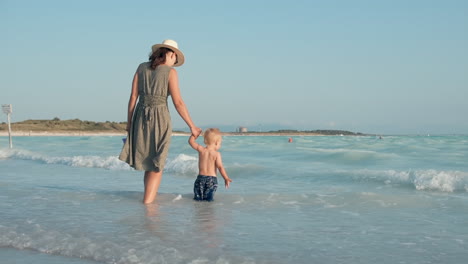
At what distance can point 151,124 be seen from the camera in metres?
5.22

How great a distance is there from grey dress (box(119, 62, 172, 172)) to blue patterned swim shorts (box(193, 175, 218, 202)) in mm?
639

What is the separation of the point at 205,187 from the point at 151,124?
3.40 feet

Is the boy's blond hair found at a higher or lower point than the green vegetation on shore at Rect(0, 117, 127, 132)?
higher

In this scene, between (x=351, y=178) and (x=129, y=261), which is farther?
(x=351, y=178)

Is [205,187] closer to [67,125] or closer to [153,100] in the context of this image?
[153,100]

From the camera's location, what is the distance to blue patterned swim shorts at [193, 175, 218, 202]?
564 cm

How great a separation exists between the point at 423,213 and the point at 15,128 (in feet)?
204

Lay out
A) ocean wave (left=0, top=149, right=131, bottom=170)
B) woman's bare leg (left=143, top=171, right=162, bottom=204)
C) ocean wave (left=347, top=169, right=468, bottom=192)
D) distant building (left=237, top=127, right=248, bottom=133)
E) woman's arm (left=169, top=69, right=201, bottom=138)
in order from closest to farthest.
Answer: woman's arm (left=169, top=69, right=201, bottom=138) < woman's bare leg (left=143, top=171, right=162, bottom=204) < ocean wave (left=347, top=169, right=468, bottom=192) < ocean wave (left=0, top=149, right=131, bottom=170) < distant building (left=237, top=127, right=248, bottom=133)

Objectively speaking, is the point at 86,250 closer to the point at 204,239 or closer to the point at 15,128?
the point at 204,239

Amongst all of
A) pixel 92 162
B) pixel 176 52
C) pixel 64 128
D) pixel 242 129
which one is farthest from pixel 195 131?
pixel 242 129

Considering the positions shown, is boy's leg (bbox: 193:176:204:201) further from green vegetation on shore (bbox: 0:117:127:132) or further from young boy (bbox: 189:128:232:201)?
green vegetation on shore (bbox: 0:117:127:132)

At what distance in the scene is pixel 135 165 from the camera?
5246 mm

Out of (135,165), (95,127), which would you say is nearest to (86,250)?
(135,165)

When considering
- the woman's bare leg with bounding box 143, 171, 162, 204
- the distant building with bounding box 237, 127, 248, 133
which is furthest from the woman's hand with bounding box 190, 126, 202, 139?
the distant building with bounding box 237, 127, 248, 133
